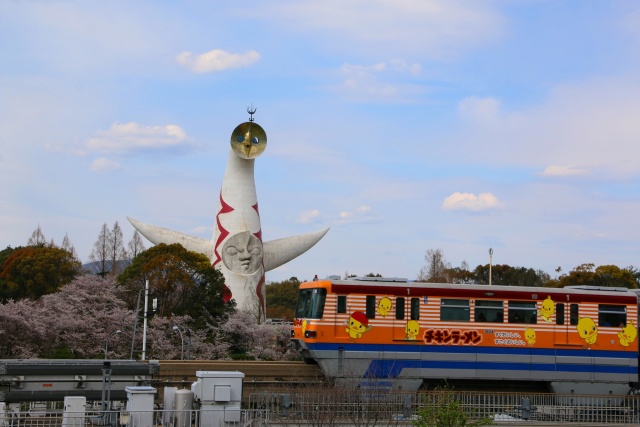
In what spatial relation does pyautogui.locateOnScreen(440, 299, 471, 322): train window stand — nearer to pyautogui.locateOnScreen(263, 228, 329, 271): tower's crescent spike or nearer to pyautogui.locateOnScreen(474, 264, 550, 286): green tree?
pyautogui.locateOnScreen(263, 228, 329, 271): tower's crescent spike

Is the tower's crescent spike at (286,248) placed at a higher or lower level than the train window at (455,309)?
higher

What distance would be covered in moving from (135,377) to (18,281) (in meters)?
51.8

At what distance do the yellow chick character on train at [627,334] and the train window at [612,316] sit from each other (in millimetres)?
151

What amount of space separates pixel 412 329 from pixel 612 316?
6.64 m

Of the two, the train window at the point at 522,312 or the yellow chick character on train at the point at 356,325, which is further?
the train window at the point at 522,312

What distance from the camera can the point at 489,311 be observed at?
96.5 ft

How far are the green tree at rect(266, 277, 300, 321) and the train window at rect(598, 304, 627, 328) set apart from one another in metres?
68.6

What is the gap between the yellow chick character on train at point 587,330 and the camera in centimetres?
2981

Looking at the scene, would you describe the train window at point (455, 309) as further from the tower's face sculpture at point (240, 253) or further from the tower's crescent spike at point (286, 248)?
the tower's crescent spike at point (286, 248)

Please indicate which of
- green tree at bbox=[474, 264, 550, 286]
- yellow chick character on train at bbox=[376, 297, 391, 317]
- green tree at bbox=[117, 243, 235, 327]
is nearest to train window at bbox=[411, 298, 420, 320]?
yellow chick character on train at bbox=[376, 297, 391, 317]

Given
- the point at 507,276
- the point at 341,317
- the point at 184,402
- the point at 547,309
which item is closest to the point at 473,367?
the point at 547,309

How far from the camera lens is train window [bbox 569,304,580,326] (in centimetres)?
2981

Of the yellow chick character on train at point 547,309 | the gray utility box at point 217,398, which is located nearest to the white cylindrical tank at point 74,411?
the gray utility box at point 217,398

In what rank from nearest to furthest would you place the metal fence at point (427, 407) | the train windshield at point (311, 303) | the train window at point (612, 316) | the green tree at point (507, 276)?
the metal fence at point (427, 407) → the train windshield at point (311, 303) → the train window at point (612, 316) → the green tree at point (507, 276)
